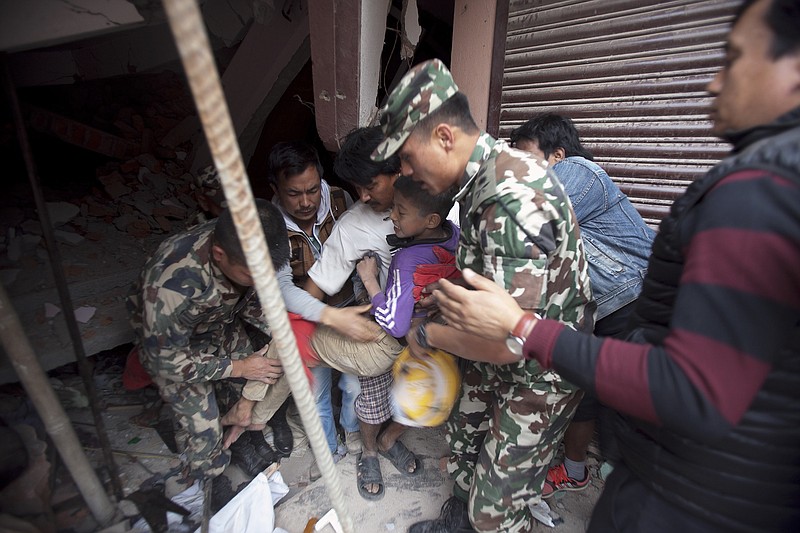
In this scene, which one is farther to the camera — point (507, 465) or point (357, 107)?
point (357, 107)

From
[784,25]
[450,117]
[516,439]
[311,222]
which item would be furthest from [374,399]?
[784,25]

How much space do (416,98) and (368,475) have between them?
98.9 inches

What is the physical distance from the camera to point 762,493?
41.1 inches

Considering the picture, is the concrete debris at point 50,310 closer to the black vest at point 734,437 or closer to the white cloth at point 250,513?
the white cloth at point 250,513

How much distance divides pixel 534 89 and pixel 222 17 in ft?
11.5

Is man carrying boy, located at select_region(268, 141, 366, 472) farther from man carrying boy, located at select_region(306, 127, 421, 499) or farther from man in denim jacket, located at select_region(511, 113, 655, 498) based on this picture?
man in denim jacket, located at select_region(511, 113, 655, 498)

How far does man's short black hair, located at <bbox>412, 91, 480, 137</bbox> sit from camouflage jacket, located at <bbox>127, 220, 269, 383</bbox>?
4.46 ft

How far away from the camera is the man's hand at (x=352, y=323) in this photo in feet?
7.22

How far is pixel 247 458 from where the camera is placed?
9.49 feet

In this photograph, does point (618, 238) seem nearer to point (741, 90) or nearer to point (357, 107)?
point (741, 90)

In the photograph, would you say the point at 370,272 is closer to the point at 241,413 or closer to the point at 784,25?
the point at 241,413

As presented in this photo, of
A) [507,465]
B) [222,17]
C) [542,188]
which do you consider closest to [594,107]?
[542,188]

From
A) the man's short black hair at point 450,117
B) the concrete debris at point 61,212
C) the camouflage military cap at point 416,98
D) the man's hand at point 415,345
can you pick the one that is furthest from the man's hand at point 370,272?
the concrete debris at point 61,212

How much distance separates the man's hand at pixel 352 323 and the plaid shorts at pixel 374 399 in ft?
1.99
